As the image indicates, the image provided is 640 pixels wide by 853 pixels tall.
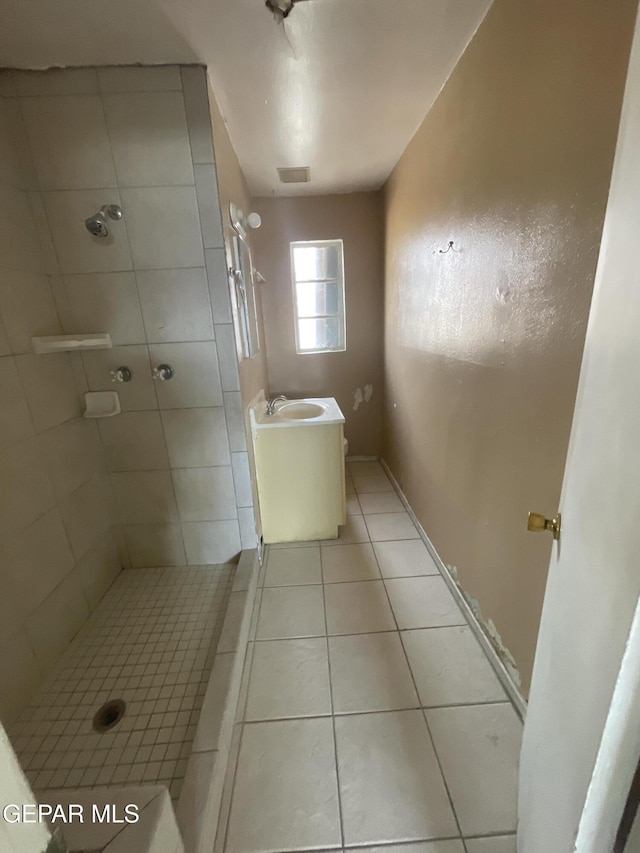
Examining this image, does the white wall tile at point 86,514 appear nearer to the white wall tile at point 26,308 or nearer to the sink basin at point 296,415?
the white wall tile at point 26,308

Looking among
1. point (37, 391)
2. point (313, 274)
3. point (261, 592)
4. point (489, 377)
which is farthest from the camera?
point (313, 274)

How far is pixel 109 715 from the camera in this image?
121 centimetres

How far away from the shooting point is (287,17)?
113 cm

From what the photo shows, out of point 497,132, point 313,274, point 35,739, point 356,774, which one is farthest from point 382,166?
point 35,739

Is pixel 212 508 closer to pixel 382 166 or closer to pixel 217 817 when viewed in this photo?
pixel 217 817

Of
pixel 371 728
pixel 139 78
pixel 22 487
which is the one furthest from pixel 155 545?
pixel 139 78

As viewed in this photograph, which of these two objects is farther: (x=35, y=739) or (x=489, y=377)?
(x=489, y=377)

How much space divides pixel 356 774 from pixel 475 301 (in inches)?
62.2

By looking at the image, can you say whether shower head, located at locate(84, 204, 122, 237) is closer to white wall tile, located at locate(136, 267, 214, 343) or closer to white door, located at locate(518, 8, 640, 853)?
white wall tile, located at locate(136, 267, 214, 343)

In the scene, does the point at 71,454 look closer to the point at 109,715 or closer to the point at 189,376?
the point at 189,376

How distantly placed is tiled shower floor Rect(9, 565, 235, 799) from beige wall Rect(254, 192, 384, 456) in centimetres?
183

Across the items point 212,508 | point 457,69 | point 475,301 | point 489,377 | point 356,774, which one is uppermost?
point 457,69

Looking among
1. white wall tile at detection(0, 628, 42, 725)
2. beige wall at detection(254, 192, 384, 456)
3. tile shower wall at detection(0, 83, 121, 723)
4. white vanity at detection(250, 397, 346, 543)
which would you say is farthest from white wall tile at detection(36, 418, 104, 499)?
beige wall at detection(254, 192, 384, 456)

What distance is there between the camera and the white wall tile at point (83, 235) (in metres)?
1.44
